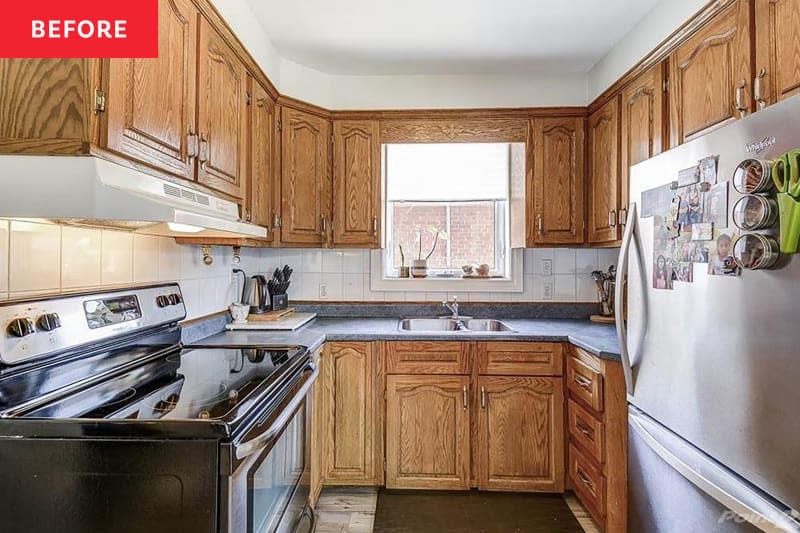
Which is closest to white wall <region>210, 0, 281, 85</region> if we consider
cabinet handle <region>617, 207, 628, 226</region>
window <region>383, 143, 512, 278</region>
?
window <region>383, 143, 512, 278</region>

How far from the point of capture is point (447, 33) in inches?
88.8

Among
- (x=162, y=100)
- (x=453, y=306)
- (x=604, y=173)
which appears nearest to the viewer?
(x=162, y=100)

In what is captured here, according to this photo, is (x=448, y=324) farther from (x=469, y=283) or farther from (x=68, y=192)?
(x=68, y=192)

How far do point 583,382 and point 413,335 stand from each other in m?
0.84

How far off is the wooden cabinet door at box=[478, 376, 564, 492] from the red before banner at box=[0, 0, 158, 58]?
199 cm

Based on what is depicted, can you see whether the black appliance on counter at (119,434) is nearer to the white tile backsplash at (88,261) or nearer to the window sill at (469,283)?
the white tile backsplash at (88,261)

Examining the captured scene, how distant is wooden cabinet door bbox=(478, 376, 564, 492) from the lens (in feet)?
7.38

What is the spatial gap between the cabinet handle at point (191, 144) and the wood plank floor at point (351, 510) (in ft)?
5.60

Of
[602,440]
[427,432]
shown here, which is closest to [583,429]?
[602,440]

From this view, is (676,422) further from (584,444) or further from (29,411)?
(29,411)

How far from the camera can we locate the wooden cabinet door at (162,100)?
1.12 metres

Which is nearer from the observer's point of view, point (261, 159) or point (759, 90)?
point (759, 90)

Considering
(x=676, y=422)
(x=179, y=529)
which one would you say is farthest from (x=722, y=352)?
(x=179, y=529)

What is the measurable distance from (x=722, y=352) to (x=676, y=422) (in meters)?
0.30
